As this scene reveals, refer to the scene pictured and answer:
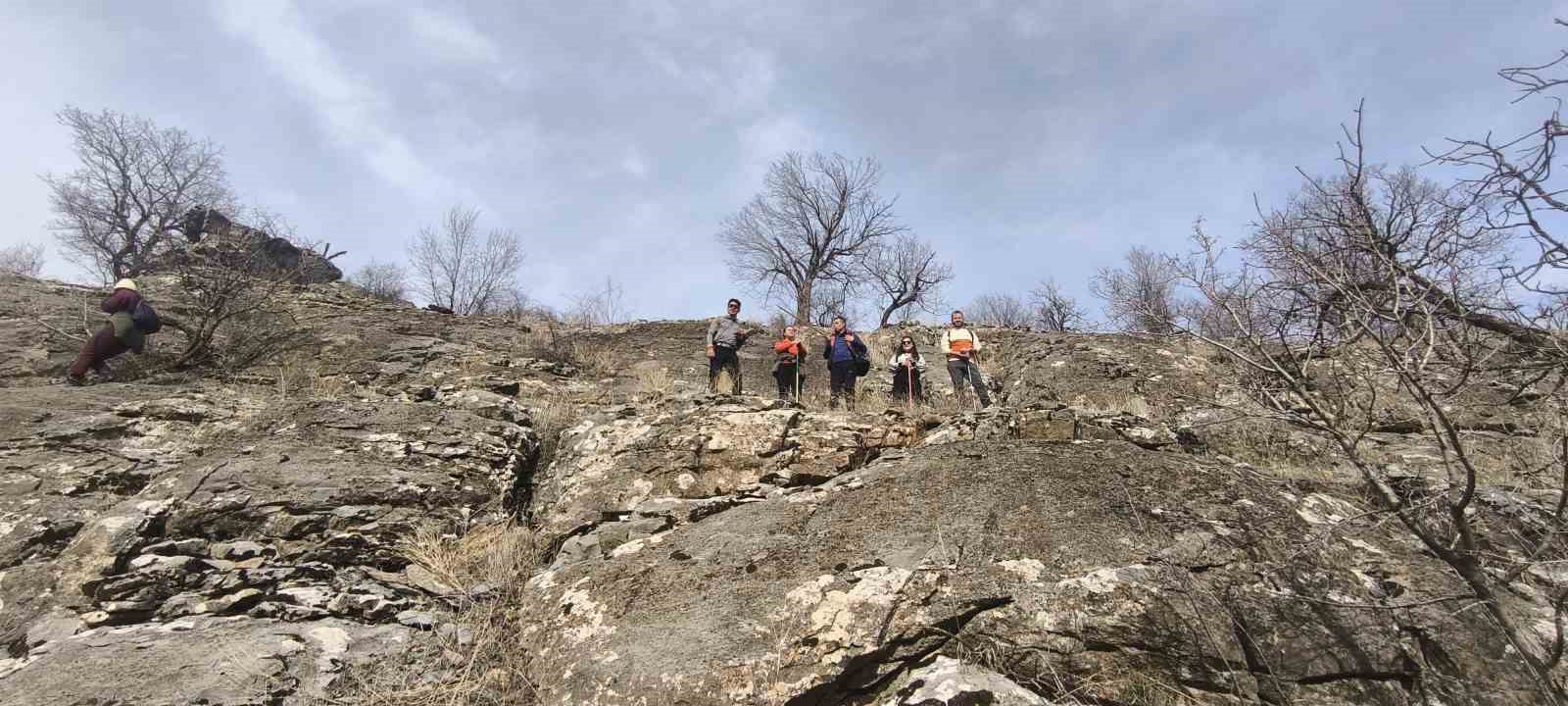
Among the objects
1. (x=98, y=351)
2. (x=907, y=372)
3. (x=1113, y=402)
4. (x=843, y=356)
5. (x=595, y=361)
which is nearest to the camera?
(x=98, y=351)

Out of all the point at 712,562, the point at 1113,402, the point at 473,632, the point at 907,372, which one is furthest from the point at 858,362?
the point at 473,632

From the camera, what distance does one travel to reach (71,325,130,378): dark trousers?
22.6 feet

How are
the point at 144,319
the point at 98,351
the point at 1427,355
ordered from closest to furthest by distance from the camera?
the point at 1427,355 → the point at 98,351 → the point at 144,319

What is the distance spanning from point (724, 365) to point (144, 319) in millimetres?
6318

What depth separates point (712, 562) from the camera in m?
3.86

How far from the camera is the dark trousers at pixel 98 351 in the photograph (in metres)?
6.89

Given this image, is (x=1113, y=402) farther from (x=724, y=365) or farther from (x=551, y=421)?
(x=551, y=421)

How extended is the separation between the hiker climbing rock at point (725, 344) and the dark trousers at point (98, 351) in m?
6.15

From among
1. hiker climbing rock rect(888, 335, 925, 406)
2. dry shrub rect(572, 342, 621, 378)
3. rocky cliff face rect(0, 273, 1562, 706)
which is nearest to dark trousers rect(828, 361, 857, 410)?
hiker climbing rock rect(888, 335, 925, 406)

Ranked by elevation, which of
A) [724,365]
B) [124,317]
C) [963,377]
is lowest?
[963,377]

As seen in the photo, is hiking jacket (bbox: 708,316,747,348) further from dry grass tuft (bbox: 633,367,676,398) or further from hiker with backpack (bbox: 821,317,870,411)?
hiker with backpack (bbox: 821,317,870,411)

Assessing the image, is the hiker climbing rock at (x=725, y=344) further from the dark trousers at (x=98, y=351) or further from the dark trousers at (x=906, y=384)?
the dark trousers at (x=98, y=351)

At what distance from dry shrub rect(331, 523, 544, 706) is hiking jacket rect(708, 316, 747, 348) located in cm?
502

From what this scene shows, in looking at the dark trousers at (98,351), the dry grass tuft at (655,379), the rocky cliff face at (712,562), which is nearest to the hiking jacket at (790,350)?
the dry grass tuft at (655,379)
